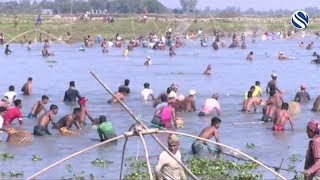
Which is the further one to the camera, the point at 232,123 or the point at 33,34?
the point at 33,34

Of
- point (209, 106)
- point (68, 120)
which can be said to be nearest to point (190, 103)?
point (209, 106)

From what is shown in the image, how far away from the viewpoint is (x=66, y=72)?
134ft

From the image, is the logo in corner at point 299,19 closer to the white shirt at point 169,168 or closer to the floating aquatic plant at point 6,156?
the floating aquatic plant at point 6,156

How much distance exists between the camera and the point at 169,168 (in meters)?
10.9

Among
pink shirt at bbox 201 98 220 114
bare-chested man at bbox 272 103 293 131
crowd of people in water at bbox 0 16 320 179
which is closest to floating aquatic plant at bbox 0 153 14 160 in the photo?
crowd of people in water at bbox 0 16 320 179

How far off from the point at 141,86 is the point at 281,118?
13271 mm

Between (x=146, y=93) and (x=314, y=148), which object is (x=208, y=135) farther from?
(x=146, y=93)

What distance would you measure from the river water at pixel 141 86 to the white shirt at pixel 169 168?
459 cm

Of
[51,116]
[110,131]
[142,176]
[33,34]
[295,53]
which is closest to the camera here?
[142,176]

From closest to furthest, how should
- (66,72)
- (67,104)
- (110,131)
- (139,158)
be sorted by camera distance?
(139,158) < (110,131) < (67,104) < (66,72)

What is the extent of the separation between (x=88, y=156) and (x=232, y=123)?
656cm

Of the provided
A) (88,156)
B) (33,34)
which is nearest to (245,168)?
(88,156)

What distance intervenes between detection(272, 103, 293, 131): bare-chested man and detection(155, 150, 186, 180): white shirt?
10.5 metres

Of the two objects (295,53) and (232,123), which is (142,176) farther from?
(295,53)
